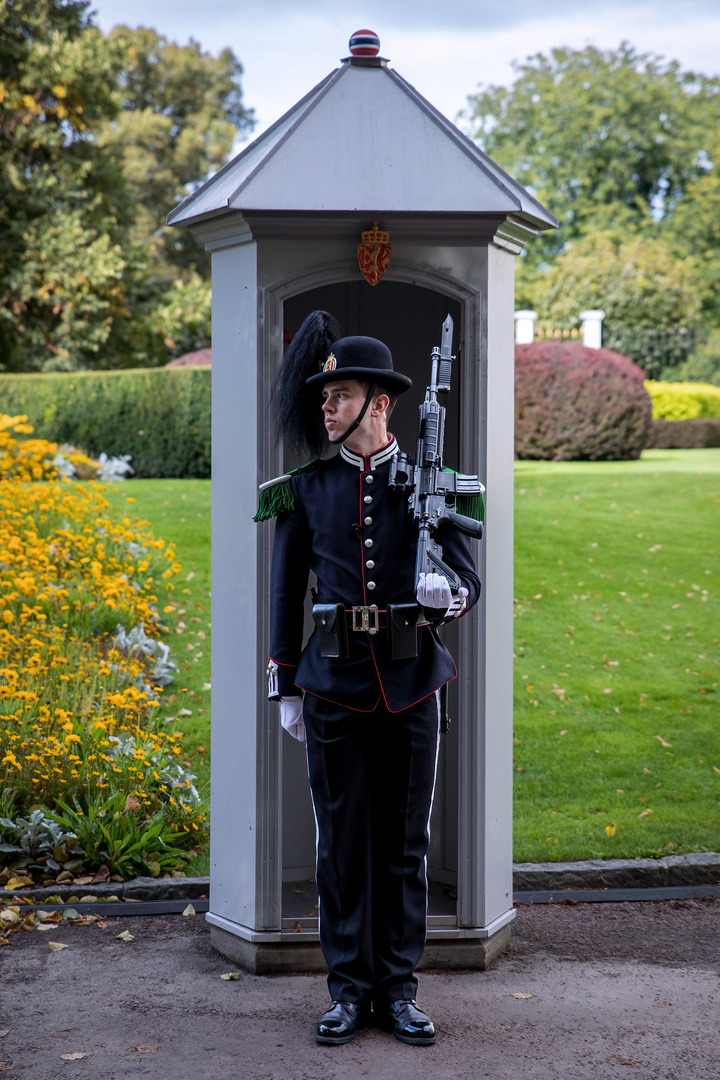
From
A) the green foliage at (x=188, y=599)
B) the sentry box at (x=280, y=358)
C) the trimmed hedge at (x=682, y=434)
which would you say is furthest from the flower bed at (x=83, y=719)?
the trimmed hedge at (x=682, y=434)

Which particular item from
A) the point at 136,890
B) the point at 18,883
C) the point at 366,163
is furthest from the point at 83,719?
the point at 366,163

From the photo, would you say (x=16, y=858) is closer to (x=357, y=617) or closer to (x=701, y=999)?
(x=357, y=617)

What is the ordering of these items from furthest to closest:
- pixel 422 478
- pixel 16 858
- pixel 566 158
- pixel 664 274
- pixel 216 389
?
pixel 566 158 < pixel 664 274 < pixel 16 858 < pixel 216 389 < pixel 422 478

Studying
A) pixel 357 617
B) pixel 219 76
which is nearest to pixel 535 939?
pixel 357 617

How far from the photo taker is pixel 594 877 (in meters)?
4.41

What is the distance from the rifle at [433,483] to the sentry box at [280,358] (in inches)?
17.3

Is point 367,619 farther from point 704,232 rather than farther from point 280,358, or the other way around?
point 704,232

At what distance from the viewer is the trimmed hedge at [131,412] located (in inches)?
487

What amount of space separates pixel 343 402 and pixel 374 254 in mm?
565

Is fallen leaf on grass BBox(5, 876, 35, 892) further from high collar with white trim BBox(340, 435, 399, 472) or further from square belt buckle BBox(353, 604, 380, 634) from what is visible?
high collar with white trim BBox(340, 435, 399, 472)

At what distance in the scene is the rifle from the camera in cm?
297

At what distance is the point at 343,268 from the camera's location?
11.2 feet

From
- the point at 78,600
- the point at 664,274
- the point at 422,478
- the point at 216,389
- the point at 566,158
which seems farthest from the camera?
the point at 566,158

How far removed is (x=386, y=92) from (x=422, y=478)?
1.29 meters
